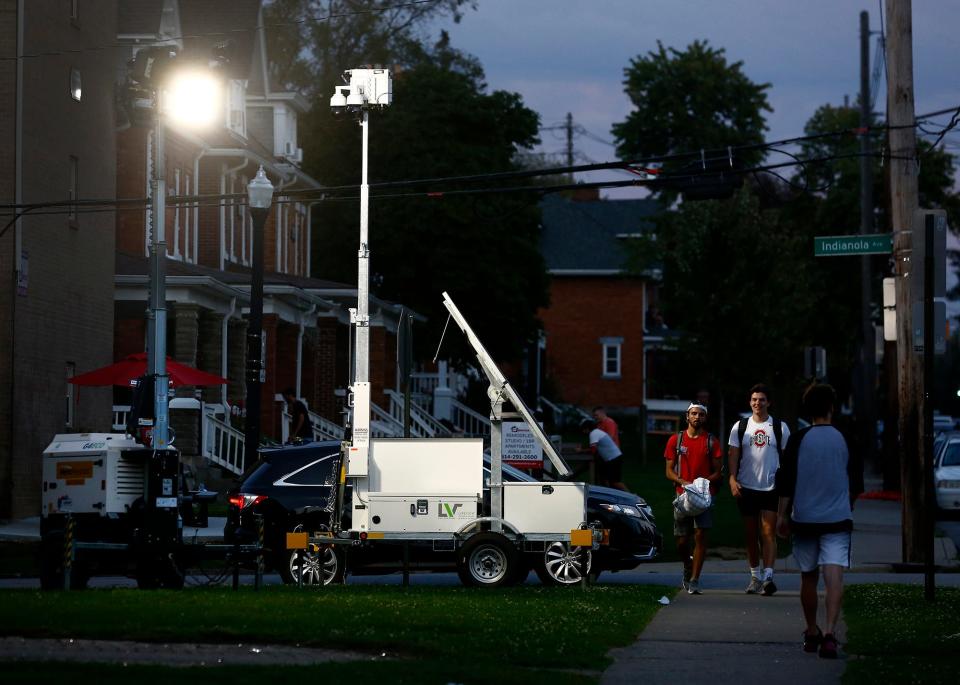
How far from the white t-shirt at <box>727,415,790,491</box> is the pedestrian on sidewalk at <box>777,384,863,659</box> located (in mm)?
4764

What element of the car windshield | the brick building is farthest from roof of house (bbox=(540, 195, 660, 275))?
the brick building

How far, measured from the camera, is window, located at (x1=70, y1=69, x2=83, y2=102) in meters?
30.3

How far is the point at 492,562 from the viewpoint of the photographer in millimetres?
16922

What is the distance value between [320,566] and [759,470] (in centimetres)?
444

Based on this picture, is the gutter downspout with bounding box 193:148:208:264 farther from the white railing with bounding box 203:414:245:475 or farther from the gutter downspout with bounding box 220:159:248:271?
the white railing with bounding box 203:414:245:475

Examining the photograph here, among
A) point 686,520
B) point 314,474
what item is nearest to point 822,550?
point 686,520

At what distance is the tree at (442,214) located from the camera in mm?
51281

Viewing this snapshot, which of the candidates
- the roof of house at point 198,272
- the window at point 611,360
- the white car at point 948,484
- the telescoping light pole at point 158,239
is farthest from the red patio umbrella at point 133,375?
the window at point 611,360

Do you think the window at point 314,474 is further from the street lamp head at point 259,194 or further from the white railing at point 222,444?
the white railing at point 222,444

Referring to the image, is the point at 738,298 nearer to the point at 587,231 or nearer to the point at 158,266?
the point at 587,231

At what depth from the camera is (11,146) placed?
27.8m

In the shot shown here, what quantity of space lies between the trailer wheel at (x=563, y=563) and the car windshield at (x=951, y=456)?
1628cm

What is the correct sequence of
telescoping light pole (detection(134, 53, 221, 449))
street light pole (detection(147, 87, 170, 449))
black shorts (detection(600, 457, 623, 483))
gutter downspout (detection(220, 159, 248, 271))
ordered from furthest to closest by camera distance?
gutter downspout (detection(220, 159, 248, 271)) → black shorts (detection(600, 457, 623, 483)) → street light pole (detection(147, 87, 170, 449)) → telescoping light pole (detection(134, 53, 221, 449))

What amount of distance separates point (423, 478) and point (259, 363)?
5.60 meters
